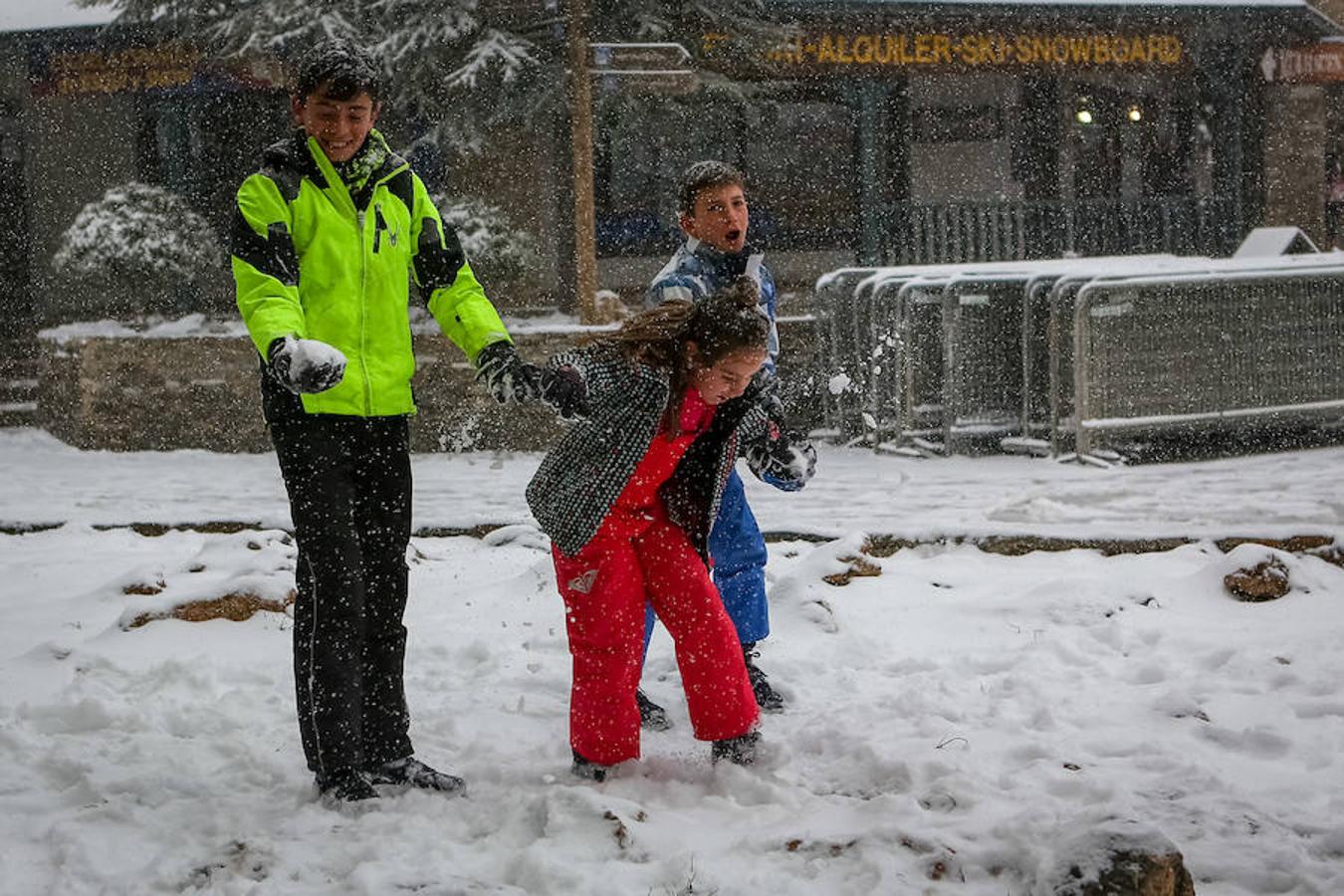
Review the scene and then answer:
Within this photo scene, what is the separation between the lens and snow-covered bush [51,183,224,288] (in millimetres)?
13469

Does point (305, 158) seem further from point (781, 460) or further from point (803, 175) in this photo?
point (803, 175)

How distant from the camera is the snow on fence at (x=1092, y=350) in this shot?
980 cm

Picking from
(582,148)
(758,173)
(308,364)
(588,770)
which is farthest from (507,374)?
(758,173)

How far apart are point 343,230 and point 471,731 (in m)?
1.48

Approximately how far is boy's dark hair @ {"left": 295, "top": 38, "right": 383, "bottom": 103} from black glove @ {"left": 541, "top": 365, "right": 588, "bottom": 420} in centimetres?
79

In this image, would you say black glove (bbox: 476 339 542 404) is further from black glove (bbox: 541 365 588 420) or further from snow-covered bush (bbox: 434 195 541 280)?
snow-covered bush (bbox: 434 195 541 280)

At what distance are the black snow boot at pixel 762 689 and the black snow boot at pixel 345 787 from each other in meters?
1.25

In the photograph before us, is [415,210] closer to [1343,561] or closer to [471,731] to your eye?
[471,731]

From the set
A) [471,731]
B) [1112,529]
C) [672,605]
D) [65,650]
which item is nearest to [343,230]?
[672,605]

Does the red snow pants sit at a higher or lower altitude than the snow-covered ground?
higher

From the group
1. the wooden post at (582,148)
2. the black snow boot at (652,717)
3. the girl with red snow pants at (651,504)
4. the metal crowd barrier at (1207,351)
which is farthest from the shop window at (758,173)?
the girl with red snow pants at (651,504)

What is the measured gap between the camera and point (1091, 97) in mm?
19391

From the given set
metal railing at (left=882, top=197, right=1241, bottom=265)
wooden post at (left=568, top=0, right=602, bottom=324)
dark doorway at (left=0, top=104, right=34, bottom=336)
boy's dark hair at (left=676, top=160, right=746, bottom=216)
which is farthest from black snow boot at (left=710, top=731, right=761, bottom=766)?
dark doorway at (left=0, top=104, right=34, bottom=336)

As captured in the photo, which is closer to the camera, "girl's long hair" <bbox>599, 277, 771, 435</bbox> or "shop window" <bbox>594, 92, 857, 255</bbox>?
"girl's long hair" <bbox>599, 277, 771, 435</bbox>
